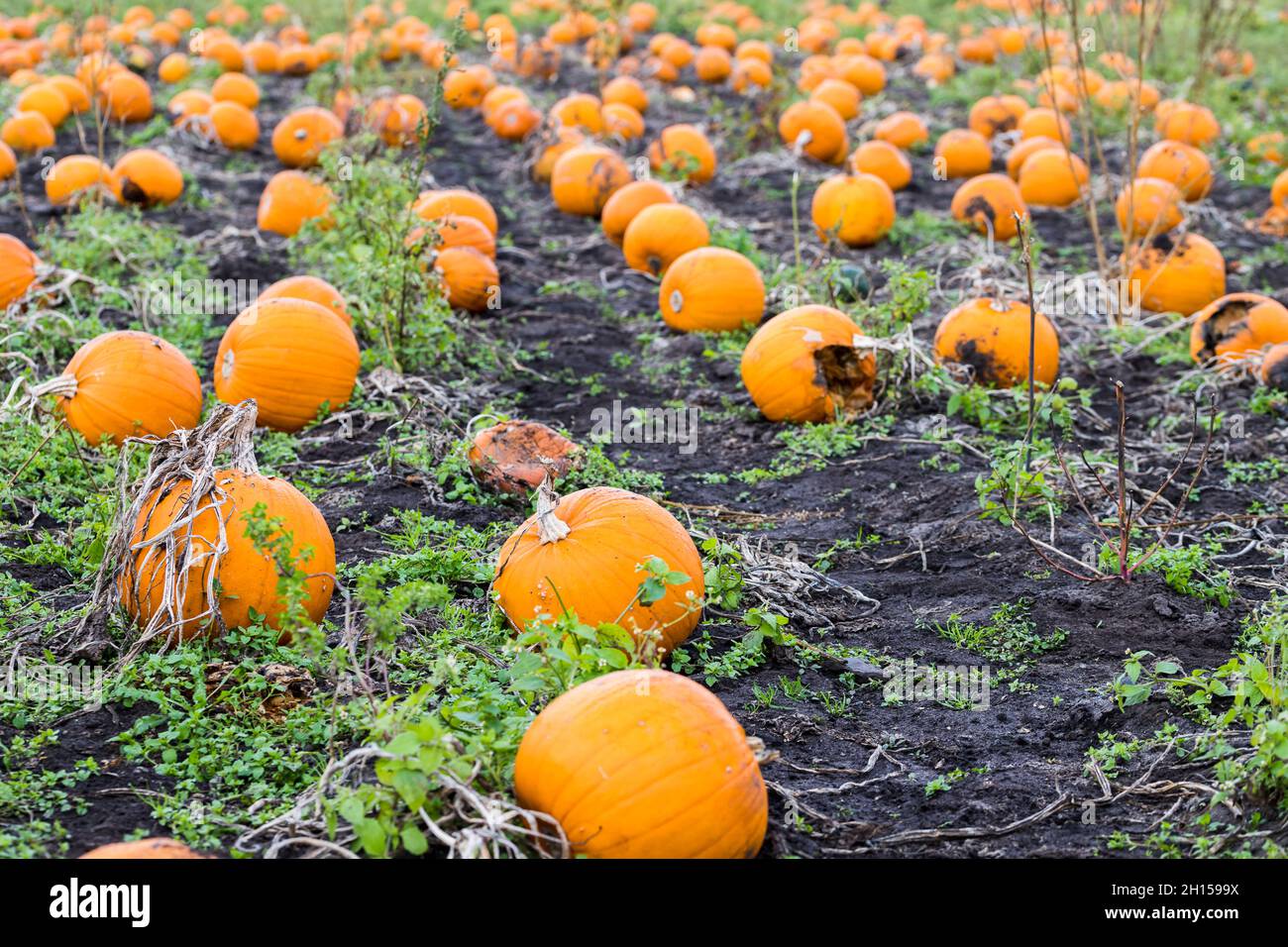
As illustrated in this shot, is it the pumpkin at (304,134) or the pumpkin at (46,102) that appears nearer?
the pumpkin at (304,134)

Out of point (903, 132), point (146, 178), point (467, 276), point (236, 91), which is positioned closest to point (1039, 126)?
point (903, 132)

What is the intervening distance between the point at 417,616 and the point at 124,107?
1058 centimetres

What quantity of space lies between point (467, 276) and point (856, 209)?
318 centimetres

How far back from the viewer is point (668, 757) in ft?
10.6

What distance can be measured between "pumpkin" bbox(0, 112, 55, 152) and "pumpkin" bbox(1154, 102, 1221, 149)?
1001 centimetres

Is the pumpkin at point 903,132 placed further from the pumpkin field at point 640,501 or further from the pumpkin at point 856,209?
the pumpkin at point 856,209

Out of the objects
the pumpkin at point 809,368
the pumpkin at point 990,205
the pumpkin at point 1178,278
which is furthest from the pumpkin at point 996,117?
the pumpkin at point 809,368

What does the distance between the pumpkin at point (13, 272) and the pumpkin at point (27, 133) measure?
199 inches

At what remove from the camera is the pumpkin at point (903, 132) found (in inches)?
507

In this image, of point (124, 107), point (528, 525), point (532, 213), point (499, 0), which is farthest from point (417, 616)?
point (499, 0)

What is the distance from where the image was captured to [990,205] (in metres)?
10.2

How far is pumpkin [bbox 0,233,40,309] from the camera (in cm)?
763

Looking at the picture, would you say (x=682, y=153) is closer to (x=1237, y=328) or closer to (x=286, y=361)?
(x=1237, y=328)
